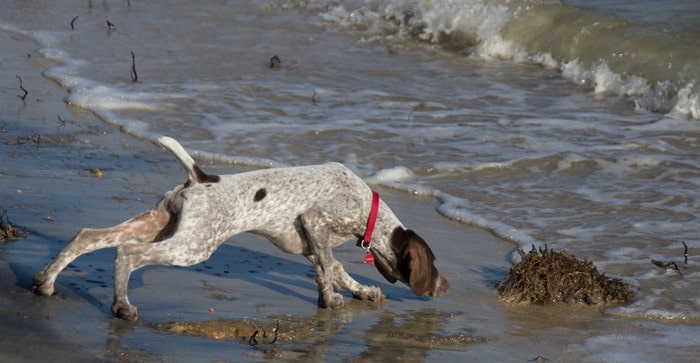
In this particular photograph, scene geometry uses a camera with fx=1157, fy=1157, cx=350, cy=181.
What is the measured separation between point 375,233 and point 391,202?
92.2 inches

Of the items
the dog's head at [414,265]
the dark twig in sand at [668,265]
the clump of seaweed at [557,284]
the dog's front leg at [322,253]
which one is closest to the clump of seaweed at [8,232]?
the dog's front leg at [322,253]

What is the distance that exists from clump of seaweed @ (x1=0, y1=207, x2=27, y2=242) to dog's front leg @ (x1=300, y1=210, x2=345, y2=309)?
1.65 metres

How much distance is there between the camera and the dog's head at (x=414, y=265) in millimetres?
6504

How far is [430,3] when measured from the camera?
1855 centimetres

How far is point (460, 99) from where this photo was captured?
1286 cm

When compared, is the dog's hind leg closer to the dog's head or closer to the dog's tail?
the dog's tail

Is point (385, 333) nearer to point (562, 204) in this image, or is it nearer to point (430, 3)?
point (562, 204)

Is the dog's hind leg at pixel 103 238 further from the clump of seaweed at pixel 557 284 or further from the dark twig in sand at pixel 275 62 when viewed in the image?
the dark twig in sand at pixel 275 62

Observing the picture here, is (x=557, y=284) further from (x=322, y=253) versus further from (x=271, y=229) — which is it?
(x=271, y=229)

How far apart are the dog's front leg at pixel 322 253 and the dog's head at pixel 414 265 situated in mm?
381

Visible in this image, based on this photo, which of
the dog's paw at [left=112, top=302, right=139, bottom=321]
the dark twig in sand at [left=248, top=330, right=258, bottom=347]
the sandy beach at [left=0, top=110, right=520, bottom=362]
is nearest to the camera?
the sandy beach at [left=0, top=110, right=520, bottom=362]

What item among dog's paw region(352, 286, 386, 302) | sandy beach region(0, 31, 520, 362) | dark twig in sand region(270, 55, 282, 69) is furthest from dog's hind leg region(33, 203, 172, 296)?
dark twig in sand region(270, 55, 282, 69)

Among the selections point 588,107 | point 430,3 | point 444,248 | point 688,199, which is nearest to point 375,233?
point 444,248

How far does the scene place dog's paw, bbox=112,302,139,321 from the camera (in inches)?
220
